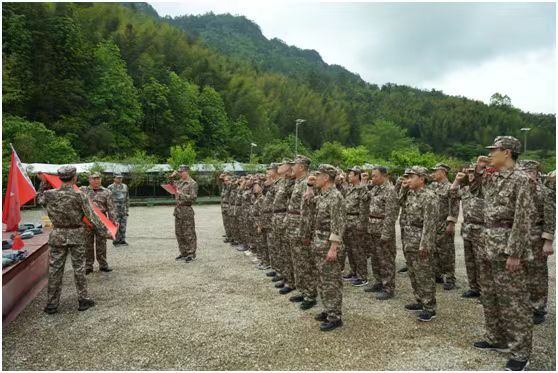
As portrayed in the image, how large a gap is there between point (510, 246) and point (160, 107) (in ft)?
166

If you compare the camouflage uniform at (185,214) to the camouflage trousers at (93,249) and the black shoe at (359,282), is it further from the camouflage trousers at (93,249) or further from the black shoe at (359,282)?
the black shoe at (359,282)

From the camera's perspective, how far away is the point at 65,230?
Result: 5.68 metres

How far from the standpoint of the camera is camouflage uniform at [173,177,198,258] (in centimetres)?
882

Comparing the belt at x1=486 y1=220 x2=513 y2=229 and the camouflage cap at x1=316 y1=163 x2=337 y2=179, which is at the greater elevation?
the camouflage cap at x1=316 y1=163 x2=337 y2=179

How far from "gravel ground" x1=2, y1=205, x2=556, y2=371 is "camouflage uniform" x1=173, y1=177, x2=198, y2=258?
6.05 feet

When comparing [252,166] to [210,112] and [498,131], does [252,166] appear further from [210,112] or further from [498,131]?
[498,131]

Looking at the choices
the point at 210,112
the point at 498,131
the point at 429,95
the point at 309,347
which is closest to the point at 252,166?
the point at 210,112

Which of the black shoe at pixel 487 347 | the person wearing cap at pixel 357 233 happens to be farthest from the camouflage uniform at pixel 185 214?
the black shoe at pixel 487 347

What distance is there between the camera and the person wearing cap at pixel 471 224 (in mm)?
6056

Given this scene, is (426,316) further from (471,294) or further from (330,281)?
(471,294)

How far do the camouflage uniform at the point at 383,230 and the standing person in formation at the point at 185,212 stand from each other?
3.72 metres

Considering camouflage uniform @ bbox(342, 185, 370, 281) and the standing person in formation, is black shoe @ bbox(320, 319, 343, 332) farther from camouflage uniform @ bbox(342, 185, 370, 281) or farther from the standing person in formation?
the standing person in formation

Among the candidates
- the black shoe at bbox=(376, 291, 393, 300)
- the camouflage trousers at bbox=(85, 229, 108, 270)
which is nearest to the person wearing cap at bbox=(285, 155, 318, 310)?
the black shoe at bbox=(376, 291, 393, 300)

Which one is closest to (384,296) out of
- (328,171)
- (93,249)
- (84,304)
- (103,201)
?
(328,171)
